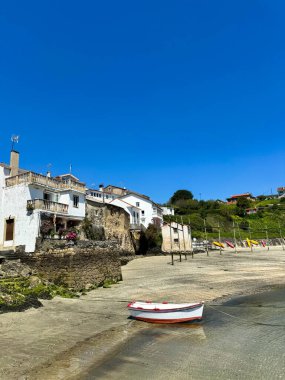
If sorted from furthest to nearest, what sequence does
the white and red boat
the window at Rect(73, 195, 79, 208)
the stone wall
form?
the stone wall
the window at Rect(73, 195, 79, 208)
the white and red boat

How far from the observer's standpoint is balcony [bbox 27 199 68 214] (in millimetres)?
29859

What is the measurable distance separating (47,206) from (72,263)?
33.4ft

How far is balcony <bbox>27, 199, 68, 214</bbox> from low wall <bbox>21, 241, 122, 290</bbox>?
626 centimetres

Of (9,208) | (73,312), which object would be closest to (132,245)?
(9,208)

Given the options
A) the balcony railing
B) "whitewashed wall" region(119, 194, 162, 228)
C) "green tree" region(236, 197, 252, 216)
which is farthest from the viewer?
"green tree" region(236, 197, 252, 216)

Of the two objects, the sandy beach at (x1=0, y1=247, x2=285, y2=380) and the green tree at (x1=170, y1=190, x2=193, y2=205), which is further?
the green tree at (x1=170, y1=190, x2=193, y2=205)

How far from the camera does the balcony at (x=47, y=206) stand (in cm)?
2986

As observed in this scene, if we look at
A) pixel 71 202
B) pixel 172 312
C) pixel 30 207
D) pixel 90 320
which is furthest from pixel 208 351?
pixel 71 202

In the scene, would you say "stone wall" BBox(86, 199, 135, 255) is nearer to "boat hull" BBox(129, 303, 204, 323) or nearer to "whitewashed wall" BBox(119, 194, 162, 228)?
"whitewashed wall" BBox(119, 194, 162, 228)

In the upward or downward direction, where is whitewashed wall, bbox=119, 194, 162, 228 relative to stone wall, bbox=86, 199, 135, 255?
upward

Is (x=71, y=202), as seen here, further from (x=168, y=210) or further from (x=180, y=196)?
(x=180, y=196)

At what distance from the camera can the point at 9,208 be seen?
31234 millimetres

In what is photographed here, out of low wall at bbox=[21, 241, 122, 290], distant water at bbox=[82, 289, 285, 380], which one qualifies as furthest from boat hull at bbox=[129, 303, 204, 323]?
low wall at bbox=[21, 241, 122, 290]

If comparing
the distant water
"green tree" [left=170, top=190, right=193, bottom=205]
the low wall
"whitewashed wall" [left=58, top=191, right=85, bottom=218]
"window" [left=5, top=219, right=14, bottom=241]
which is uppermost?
"green tree" [left=170, top=190, right=193, bottom=205]
